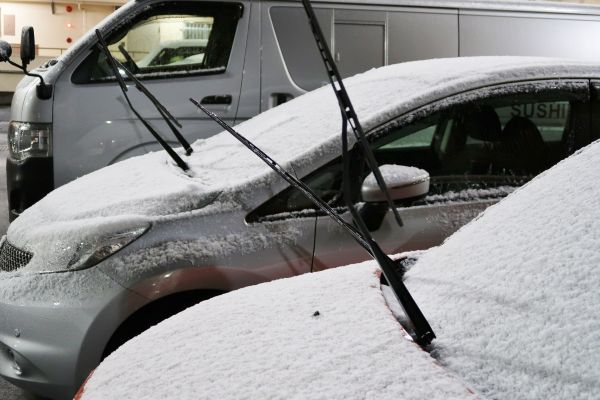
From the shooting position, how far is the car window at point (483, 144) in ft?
11.1

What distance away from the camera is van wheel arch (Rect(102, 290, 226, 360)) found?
3129 millimetres

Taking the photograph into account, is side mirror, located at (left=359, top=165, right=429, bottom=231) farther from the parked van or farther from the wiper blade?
the parked van

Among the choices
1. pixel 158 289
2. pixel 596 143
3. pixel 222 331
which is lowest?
pixel 158 289

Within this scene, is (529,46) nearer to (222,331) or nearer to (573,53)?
(573,53)

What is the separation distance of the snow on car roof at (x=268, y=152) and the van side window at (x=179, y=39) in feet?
6.59

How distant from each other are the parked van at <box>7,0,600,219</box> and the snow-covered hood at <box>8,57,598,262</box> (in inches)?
64.9

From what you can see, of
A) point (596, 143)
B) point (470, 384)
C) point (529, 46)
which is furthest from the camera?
point (529, 46)

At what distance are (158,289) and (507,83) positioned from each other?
1.74m

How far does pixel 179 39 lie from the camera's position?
6125 millimetres

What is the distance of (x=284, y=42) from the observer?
605 centimetres

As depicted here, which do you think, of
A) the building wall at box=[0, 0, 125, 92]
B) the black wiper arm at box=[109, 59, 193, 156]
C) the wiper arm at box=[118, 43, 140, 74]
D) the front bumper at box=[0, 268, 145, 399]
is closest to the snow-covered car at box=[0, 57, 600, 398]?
the front bumper at box=[0, 268, 145, 399]

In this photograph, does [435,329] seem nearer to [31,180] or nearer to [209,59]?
→ [31,180]

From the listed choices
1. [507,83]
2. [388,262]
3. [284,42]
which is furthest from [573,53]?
[388,262]

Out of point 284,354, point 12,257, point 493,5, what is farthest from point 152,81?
point 284,354
